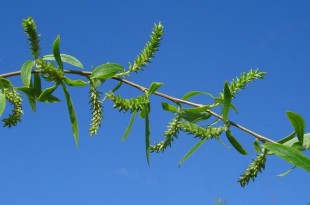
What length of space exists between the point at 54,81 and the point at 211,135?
15.7 inches

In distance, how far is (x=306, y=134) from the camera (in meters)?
1.36

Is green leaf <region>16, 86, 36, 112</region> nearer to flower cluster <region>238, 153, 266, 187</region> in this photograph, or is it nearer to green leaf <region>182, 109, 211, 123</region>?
green leaf <region>182, 109, 211, 123</region>

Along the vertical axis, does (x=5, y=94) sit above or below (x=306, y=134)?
above

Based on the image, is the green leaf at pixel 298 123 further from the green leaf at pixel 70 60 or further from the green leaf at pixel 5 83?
the green leaf at pixel 5 83

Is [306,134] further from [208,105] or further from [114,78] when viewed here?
[114,78]

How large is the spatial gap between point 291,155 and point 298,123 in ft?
0.45

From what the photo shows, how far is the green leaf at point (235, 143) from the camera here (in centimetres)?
133

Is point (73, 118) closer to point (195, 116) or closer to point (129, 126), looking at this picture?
point (129, 126)

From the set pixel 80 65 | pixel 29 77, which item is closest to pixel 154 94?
pixel 80 65

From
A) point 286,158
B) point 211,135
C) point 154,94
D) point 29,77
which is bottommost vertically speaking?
point 286,158

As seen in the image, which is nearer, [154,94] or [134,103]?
[134,103]

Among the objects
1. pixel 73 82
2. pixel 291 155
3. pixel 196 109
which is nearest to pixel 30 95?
pixel 73 82

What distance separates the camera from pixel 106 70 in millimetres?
1312

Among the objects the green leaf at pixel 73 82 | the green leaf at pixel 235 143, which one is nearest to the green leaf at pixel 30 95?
the green leaf at pixel 73 82
